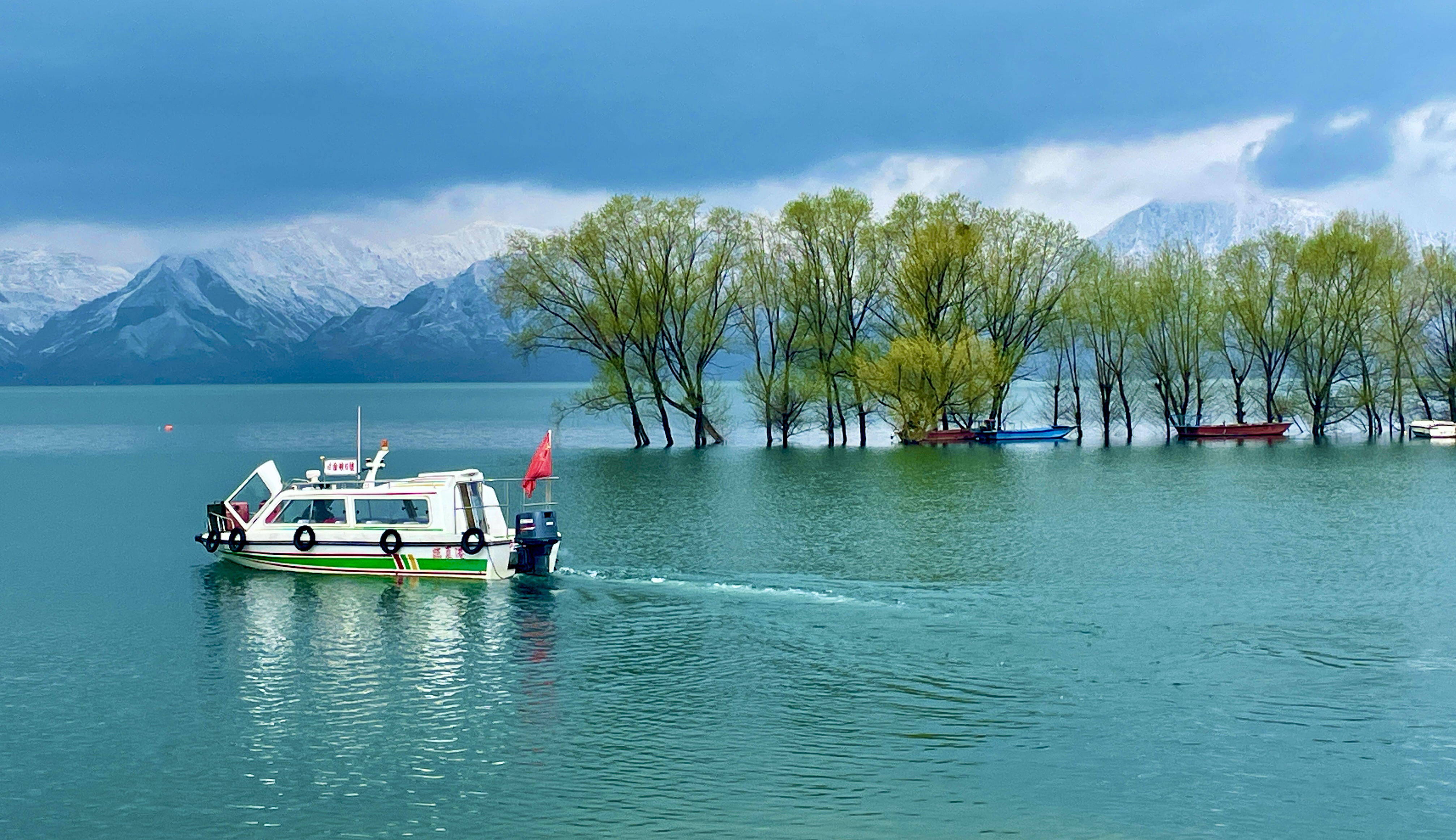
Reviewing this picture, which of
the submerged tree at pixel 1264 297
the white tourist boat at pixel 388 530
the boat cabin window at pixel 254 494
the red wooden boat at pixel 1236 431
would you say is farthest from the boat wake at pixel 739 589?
the submerged tree at pixel 1264 297

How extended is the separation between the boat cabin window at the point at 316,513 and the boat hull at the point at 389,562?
111cm

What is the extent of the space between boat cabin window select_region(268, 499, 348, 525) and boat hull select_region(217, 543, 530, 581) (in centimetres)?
111

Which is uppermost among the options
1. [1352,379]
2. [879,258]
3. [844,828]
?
[879,258]

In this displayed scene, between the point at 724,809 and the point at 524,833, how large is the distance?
3147mm

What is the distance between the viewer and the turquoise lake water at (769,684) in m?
20.9

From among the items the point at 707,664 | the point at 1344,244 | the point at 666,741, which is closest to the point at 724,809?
the point at 666,741

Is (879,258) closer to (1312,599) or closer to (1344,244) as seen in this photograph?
(1344,244)

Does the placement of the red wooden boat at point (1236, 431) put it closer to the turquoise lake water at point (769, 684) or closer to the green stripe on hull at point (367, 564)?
the turquoise lake water at point (769, 684)

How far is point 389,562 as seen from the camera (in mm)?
42625

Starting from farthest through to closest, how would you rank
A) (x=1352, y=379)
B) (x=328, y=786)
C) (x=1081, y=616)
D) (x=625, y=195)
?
(x=1352, y=379) → (x=625, y=195) → (x=1081, y=616) → (x=328, y=786)

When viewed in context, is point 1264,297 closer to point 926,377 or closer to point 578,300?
point 926,377

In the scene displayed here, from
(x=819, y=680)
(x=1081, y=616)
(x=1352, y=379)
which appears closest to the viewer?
(x=819, y=680)

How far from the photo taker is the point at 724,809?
20703 mm

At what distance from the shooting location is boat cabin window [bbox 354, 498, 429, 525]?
4347 cm
